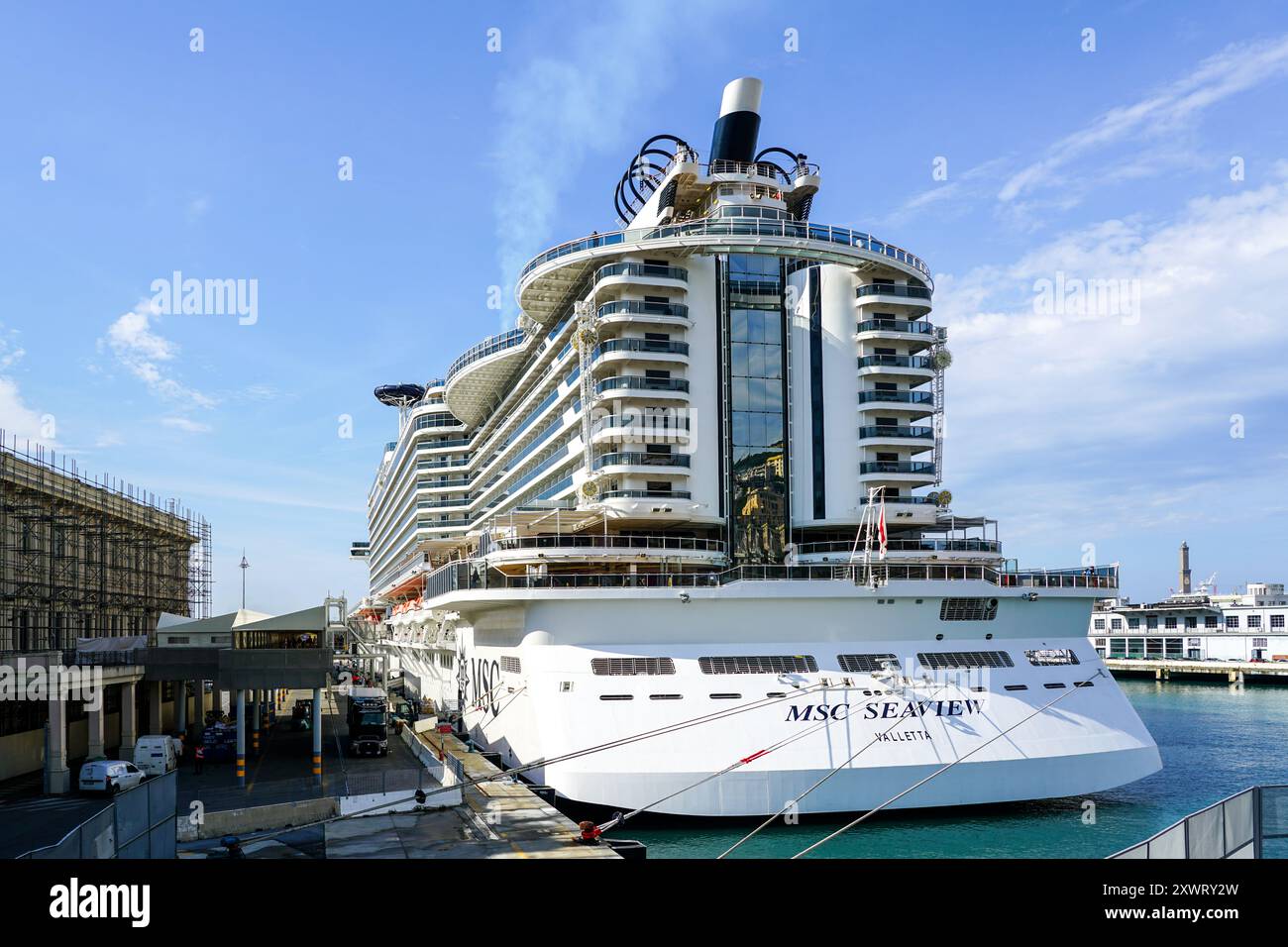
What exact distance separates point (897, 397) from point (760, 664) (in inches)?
512

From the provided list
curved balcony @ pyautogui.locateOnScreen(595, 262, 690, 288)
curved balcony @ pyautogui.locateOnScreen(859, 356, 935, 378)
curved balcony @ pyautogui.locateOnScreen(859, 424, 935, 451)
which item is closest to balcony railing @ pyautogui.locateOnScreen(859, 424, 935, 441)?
curved balcony @ pyautogui.locateOnScreen(859, 424, 935, 451)

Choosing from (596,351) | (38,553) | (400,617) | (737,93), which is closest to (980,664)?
(596,351)

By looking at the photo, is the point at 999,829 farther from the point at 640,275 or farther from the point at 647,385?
the point at 640,275

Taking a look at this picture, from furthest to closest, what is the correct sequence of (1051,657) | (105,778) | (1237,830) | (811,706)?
(105,778) → (1051,657) → (811,706) → (1237,830)

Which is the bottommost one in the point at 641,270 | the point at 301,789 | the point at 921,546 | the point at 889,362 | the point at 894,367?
the point at 301,789

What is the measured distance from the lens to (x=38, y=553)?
45219 mm

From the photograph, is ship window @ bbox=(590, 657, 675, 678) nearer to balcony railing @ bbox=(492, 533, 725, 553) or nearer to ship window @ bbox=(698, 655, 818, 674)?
ship window @ bbox=(698, 655, 818, 674)

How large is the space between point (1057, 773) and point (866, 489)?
481 inches

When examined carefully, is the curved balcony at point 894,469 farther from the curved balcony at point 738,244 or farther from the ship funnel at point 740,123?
the ship funnel at point 740,123

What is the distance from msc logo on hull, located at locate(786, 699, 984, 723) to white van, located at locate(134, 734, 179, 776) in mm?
23307

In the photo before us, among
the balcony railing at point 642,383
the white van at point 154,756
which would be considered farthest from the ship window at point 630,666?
the white van at point 154,756

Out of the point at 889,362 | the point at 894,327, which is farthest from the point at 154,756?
the point at 894,327

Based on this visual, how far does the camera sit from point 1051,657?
A: 99.7ft

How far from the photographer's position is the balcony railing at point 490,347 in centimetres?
5218
